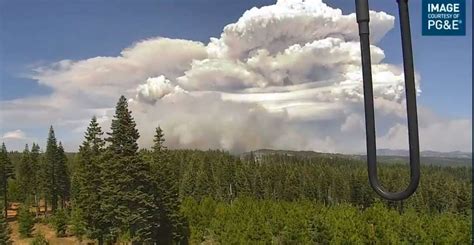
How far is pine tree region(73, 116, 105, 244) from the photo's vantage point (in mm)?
19328

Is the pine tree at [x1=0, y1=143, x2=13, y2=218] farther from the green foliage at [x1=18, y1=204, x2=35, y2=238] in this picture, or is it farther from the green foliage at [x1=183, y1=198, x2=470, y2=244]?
the green foliage at [x1=183, y1=198, x2=470, y2=244]

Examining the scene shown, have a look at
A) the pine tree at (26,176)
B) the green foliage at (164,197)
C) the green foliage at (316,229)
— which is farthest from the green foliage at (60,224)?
the pine tree at (26,176)

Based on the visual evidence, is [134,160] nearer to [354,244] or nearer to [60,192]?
[354,244]

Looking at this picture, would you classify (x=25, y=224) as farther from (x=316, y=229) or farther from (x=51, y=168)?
(x=316, y=229)

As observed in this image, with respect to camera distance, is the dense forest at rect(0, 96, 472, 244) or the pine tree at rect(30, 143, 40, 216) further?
the pine tree at rect(30, 143, 40, 216)

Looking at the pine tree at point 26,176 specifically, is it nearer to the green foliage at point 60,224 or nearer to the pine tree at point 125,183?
the green foliage at point 60,224

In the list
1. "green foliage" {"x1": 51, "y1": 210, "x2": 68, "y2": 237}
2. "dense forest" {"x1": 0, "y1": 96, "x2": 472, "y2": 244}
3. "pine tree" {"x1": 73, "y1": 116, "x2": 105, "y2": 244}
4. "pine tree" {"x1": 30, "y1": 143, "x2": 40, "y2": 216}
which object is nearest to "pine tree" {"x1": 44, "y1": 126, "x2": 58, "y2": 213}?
"dense forest" {"x1": 0, "y1": 96, "x2": 472, "y2": 244}

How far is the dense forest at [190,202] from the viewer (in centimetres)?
1752

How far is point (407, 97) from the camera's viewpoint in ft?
4.26

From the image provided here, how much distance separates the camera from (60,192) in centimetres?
3959

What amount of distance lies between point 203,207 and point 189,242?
14.4ft

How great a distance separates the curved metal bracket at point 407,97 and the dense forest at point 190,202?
82mm

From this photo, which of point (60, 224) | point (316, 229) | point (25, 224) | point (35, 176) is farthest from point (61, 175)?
point (316, 229)

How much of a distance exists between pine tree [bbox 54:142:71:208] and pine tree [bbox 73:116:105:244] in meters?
17.9
